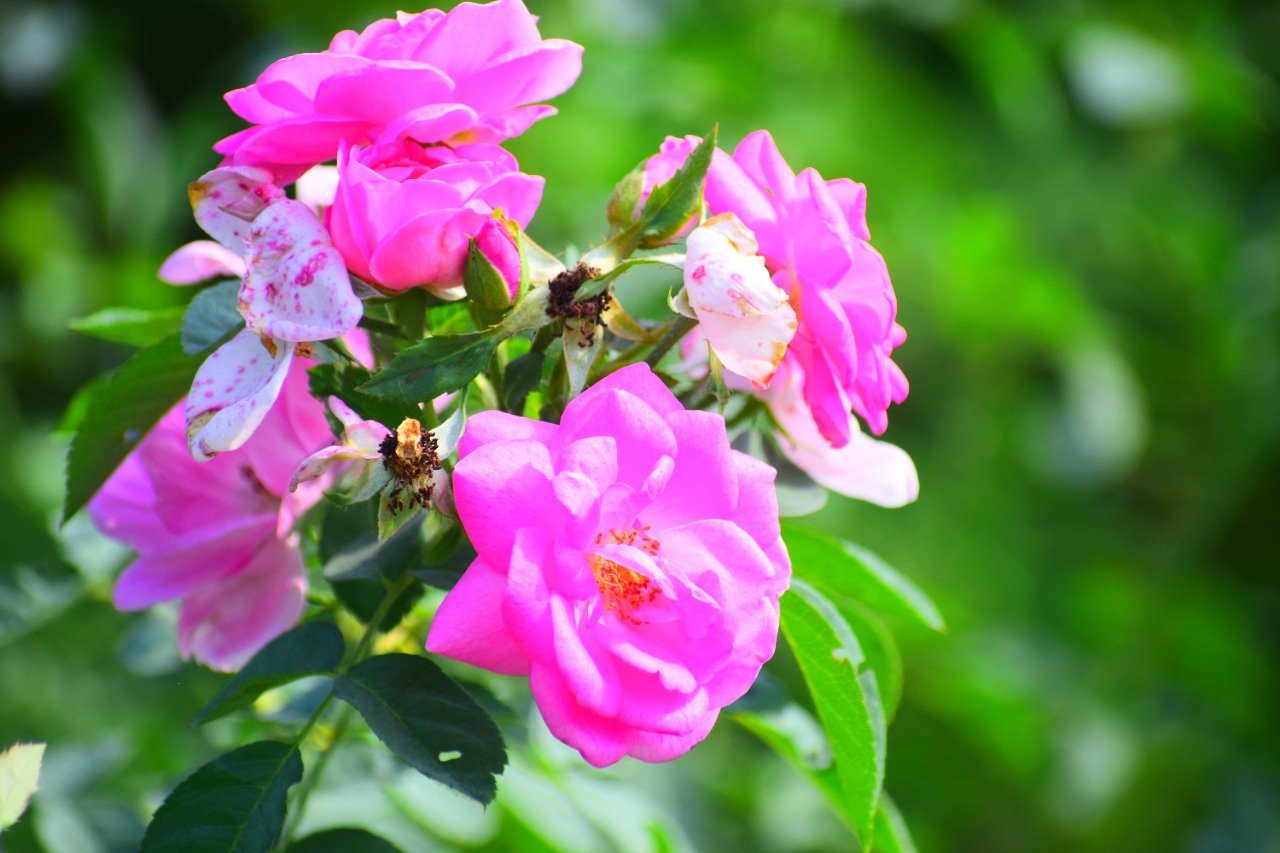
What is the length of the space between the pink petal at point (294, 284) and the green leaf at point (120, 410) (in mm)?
126

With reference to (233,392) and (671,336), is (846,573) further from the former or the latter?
(233,392)

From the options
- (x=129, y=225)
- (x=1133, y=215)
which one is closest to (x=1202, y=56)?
(x=1133, y=215)

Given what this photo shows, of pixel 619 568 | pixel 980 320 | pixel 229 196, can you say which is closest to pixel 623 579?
pixel 619 568

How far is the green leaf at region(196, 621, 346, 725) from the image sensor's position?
1.73 feet

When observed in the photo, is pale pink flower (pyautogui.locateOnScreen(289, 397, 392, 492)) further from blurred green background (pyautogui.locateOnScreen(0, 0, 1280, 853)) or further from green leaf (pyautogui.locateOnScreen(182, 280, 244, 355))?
blurred green background (pyautogui.locateOnScreen(0, 0, 1280, 853))

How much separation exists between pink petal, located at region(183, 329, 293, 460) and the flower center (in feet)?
0.42

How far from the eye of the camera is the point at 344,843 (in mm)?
597

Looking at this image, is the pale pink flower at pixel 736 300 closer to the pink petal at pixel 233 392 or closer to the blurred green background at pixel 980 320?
the pink petal at pixel 233 392

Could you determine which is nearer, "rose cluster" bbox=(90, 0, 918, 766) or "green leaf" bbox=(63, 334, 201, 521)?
"rose cluster" bbox=(90, 0, 918, 766)

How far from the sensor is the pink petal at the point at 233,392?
46cm

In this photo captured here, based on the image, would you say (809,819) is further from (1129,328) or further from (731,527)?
(1129,328)

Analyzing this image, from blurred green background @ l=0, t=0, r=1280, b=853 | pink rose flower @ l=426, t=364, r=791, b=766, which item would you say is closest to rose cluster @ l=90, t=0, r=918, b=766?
pink rose flower @ l=426, t=364, r=791, b=766

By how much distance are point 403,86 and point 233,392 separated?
0.13m

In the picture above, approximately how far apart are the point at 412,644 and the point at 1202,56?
1692 mm
